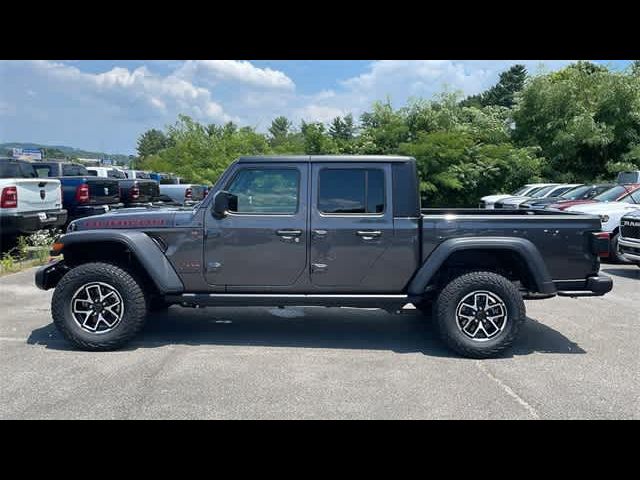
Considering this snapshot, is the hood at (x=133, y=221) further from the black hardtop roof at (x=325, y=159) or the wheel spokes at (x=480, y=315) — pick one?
the wheel spokes at (x=480, y=315)

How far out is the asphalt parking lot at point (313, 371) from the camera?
363 cm

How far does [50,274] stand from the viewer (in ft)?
16.5

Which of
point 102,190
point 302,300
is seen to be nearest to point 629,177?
point 302,300

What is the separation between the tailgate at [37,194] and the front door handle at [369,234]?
7.11m

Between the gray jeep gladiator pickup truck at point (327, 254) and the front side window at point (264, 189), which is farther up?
the front side window at point (264, 189)

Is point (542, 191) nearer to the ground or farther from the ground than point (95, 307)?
farther from the ground

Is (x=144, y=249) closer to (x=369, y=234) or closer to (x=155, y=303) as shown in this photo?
(x=155, y=303)

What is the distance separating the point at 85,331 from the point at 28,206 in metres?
5.60

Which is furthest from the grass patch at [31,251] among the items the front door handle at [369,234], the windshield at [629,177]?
the windshield at [629,177]

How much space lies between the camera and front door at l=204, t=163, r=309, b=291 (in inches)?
190

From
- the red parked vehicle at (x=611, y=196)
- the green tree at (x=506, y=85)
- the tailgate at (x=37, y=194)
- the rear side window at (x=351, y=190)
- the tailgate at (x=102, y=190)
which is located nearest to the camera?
the rear side window at (x=351, y=190)
